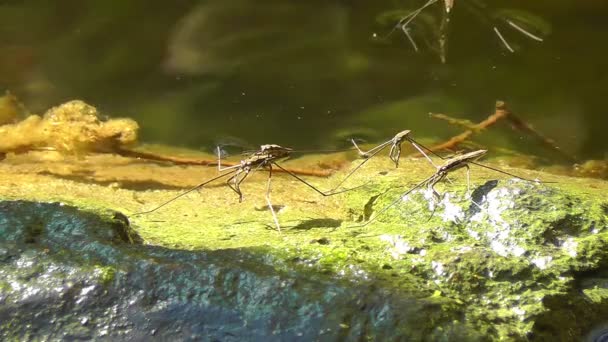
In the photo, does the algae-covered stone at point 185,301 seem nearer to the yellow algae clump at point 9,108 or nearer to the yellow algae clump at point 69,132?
the yellow algae clump at point 69,132

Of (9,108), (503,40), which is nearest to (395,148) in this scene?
(503,40)

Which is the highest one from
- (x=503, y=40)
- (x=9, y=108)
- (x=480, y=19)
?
(x=480, y=19)

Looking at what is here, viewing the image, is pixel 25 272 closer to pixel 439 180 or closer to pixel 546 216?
pixel 439 180

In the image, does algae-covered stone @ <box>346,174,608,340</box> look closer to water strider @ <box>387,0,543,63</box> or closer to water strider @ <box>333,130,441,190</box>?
water strider @ <box>333,130,441,190</box>

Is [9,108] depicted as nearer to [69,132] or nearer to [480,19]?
[69,132]

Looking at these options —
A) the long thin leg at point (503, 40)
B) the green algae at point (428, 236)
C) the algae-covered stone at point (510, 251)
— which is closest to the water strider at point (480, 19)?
the long thin leg at point (503, 40)

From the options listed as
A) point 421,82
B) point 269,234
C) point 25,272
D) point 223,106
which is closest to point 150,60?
point 223,106
